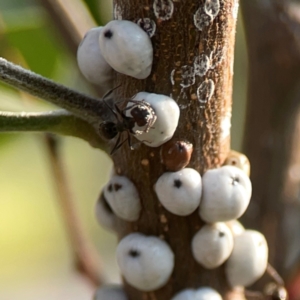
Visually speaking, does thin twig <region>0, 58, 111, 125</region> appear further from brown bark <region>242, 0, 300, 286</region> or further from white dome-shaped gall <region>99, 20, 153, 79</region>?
brown bark <region>242, 0, 300, 286</region>

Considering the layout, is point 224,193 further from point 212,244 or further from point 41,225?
point 41,225

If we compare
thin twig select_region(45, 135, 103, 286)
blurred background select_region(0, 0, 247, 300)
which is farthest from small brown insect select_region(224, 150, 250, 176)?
blurred background select_region(0, 0, 247, 300)

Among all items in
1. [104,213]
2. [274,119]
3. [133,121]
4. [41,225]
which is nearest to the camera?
[133,121]

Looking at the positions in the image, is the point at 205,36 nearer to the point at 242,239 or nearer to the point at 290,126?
the point at 242,239

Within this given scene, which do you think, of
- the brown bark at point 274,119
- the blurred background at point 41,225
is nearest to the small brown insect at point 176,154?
the brown bark at point 274,119

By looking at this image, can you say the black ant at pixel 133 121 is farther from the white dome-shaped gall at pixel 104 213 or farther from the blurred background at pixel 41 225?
the blurred background at pixel 41 225

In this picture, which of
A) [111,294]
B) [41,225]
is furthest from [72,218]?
[41,225]

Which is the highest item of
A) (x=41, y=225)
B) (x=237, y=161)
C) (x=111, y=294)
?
(x=237, y=161)
